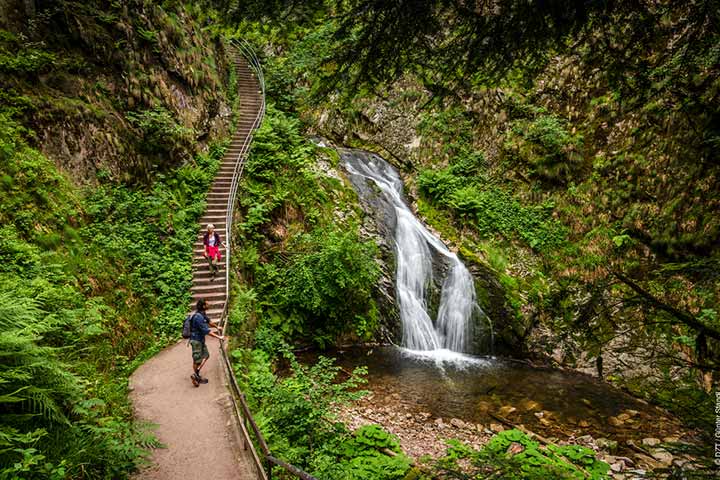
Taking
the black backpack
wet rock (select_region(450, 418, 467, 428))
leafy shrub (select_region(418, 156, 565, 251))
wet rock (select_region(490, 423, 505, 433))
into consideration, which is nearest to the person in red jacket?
the black backpack

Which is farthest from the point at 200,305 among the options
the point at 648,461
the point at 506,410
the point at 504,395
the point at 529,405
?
the point at 648,461

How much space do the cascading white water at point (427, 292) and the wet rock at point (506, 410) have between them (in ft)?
10.8

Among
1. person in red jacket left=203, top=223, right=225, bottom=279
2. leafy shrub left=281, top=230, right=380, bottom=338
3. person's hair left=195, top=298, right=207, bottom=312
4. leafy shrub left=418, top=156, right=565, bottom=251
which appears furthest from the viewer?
leafy shrub left=418, top=156, right=565, bottom=251

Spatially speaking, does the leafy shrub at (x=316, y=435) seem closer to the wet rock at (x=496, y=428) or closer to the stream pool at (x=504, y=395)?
the stream pool at (x=504, y=395)

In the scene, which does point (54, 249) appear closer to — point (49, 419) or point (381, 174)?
point (49, 419)

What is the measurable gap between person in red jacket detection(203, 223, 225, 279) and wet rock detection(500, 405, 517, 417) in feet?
28.1

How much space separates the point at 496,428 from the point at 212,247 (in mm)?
8652

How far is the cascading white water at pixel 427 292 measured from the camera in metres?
13.1

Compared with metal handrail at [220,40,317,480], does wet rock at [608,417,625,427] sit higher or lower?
lower

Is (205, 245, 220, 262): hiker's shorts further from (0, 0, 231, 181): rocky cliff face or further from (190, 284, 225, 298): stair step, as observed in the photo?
(0, 0, 231, 181): rocky cliff face

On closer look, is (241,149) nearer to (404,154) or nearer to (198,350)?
(404,154)

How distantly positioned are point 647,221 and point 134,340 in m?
15.7

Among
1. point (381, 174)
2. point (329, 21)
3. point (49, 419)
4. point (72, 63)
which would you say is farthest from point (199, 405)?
point (381, 174)

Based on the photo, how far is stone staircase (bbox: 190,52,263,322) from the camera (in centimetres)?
1045
